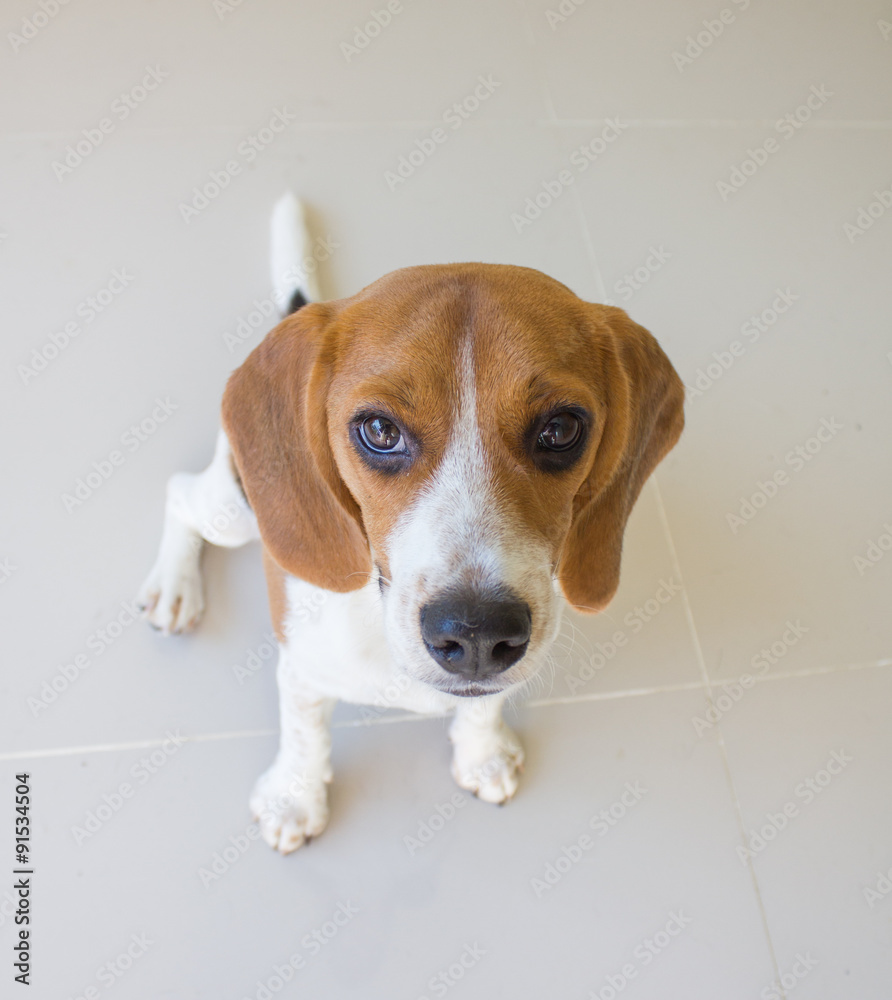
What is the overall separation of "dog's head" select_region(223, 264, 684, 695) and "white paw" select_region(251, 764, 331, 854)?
82 cm

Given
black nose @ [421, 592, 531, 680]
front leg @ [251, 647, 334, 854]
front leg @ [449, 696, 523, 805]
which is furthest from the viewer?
front leg @ [449, 696, 523, 805]

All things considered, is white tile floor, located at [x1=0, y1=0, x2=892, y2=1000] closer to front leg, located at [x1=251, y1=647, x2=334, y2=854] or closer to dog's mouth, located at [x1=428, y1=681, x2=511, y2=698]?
front leg, located at [x1=251, y1=647, x2=334, y2=854]

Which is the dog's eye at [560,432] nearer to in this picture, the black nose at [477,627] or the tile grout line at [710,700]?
the black nose at [477,627]

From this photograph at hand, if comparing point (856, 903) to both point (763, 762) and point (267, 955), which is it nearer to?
point (763, 762)

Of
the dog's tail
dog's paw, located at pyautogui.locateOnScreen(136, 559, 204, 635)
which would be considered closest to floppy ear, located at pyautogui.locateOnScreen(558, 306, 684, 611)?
the dog's tail

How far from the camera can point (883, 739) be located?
270cm

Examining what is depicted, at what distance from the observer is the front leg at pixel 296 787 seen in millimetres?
2254

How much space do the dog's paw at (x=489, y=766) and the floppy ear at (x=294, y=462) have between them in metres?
0.83

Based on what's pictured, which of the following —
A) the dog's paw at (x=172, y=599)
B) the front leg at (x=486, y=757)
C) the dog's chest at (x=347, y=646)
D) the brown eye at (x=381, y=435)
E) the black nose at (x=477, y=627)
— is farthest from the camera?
the dog's paw at (x=172, y=599)

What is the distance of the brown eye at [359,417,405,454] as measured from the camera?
159cm

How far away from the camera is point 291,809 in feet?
7.67

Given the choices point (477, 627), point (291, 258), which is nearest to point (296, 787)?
point (477, 627)

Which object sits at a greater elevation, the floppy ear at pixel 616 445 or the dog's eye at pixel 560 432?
the dog's eye at pixel 560 432

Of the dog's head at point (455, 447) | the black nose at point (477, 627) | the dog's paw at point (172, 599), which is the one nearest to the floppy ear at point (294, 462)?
the dog's head at point (455, 447)
